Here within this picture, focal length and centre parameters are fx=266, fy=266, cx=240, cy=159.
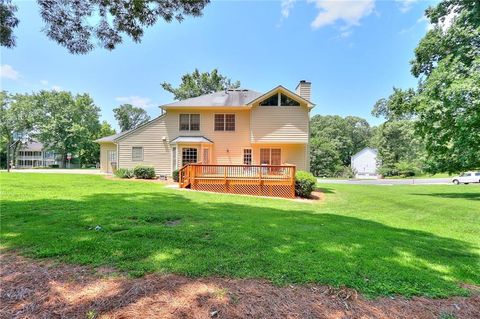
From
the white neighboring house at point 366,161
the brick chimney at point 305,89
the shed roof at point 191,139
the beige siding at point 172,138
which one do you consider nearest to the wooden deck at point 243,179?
the shed roof at point 191,139

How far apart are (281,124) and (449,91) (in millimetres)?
8830

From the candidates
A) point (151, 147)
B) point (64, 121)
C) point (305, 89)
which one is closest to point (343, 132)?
point (305, 89)

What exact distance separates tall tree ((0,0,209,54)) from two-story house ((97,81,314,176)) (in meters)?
13.0

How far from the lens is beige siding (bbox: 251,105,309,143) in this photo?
17.7 m

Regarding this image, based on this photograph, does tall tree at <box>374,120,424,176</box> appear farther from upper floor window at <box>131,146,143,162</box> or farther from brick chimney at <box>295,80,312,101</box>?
upper floor window at <box>131,146,143,162</box>

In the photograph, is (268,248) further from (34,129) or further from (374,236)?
(34,129)

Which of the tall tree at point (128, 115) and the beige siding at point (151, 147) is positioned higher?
the tall tree at point (128, 115)

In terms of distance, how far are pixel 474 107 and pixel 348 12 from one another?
7.25m

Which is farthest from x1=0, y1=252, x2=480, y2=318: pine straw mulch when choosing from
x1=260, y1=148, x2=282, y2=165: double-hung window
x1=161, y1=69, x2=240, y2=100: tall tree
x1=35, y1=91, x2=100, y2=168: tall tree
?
x1=35, y1=91, x2=100, y2=168: tall tree

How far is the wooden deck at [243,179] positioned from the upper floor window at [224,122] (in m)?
5.91

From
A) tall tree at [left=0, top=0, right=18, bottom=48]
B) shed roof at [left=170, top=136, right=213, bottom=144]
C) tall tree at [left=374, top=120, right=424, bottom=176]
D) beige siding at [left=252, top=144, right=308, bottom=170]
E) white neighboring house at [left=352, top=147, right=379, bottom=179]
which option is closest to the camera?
tall tree at [left=0, top=0, right=18, bottom=48]

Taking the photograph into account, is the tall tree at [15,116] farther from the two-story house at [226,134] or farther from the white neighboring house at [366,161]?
the white neighboring house at [366,161]

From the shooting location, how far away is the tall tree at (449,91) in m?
12.0

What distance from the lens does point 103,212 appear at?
6.33m
